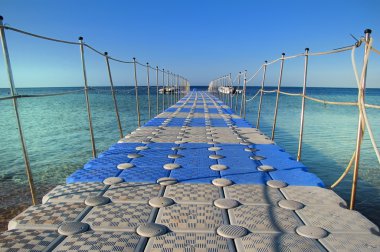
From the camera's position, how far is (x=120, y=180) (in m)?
2.70

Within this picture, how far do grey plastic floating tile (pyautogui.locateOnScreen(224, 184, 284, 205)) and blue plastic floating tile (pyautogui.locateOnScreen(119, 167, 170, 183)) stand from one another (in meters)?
0.75

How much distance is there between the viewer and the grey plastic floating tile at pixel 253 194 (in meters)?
2.29

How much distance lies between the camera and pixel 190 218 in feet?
6.52

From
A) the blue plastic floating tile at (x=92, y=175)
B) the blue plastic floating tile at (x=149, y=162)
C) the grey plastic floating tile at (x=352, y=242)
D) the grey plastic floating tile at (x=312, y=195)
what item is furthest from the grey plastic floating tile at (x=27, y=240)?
the grey plastic floating tile at (x=312, y=195)

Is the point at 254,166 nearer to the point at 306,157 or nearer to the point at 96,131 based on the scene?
the point at 306,157

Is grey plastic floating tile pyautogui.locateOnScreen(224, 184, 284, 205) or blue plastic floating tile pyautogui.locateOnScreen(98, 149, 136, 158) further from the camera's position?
blue plastic floating tile pyautogui.locateOnScreen(98, 149, 136, 158)

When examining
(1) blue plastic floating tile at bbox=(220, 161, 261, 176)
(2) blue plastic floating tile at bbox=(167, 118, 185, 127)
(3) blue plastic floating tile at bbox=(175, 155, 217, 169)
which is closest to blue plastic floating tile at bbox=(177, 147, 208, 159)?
(3) blue plastic floating tile at bbox=(175, 155, 217, 169)

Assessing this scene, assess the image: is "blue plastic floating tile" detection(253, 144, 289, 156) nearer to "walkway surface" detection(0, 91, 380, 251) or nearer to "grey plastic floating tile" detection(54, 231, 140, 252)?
"walkway surface" detection(0, 91, 380, 251)

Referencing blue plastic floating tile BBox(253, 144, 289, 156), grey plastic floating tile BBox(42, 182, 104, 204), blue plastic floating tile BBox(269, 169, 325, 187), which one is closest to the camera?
grey plastic floating tile BBox(42, 182, 104, 204)

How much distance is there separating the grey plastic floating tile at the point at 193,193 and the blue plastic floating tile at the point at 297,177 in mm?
785

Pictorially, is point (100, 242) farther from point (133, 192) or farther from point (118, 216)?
point (133, 192)

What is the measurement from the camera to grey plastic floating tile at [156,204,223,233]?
6.08 feet

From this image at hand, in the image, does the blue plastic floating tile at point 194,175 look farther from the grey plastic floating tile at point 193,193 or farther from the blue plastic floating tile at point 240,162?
the blue plastic floating tile at point 240,162

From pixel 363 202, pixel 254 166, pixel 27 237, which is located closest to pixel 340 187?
pixel 363 202
